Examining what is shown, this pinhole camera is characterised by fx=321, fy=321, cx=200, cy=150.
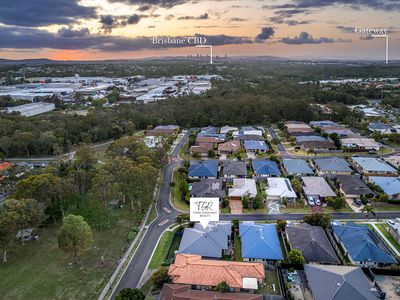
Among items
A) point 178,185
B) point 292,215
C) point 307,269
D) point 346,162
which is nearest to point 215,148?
point 178,185

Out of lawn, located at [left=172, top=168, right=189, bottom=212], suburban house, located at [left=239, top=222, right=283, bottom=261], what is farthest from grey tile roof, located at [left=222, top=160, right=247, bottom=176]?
suburban house, located at [left=239, top=222, right=283, bottom=261]

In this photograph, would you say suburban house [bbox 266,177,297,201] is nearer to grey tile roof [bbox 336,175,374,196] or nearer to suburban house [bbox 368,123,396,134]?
grey tile roof [bbox 336,175,374,196]

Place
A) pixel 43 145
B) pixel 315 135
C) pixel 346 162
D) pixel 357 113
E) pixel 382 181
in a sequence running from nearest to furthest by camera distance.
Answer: pixel 382 181 < pixel 346 162 < pixel 43 145 < pixel 315 135 < pixel 357 113

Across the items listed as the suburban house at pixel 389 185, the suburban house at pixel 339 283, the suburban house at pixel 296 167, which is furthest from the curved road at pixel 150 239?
the suburban house at pixel 389 185

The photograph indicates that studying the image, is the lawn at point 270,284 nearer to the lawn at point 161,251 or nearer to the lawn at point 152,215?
the lawn at point 161,251

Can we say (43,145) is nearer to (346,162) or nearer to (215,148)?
(215,148)

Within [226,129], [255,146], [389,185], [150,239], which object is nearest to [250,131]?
[226,129]

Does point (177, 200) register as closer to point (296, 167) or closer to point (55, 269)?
point (55, 269)
